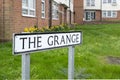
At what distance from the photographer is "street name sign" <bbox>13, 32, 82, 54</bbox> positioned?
4164 millimetres

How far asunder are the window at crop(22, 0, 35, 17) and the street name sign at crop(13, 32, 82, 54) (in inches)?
479

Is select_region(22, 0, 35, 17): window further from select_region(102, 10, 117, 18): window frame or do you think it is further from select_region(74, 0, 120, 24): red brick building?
select_region(102, 10, 117, 18): window frame

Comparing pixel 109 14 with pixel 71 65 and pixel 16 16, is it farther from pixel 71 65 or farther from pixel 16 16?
pixel 71 65

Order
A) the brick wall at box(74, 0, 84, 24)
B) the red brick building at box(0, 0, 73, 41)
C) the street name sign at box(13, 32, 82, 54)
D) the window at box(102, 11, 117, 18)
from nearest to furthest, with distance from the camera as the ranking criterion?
the street name sign at box(13, 32, 82, 54) < the red brick building at box(0, 0, 73, 41) < the brick wall at box(74, 0, 84, 24) < the window at box(102, 11, 117, 18)

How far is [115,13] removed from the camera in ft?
203

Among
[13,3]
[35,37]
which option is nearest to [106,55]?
[13,3]

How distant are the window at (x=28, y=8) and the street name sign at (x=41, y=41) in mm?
12160

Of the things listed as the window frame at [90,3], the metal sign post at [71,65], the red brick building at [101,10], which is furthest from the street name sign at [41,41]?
the window frame at [90,3]

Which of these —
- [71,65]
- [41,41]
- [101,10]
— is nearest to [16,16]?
[71,65]

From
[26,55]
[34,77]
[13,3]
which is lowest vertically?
[34,77]

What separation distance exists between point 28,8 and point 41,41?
13919 mm

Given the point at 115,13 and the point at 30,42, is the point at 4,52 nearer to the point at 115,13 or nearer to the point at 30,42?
the point at 30,42

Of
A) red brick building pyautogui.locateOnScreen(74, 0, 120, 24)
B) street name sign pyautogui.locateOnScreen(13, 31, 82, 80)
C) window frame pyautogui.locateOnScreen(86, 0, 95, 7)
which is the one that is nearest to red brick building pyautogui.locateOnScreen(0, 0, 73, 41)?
street name sign pyautogui.locateOnScreen(13, 31, 82, 80)

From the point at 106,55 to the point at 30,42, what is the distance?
30.5 ft
